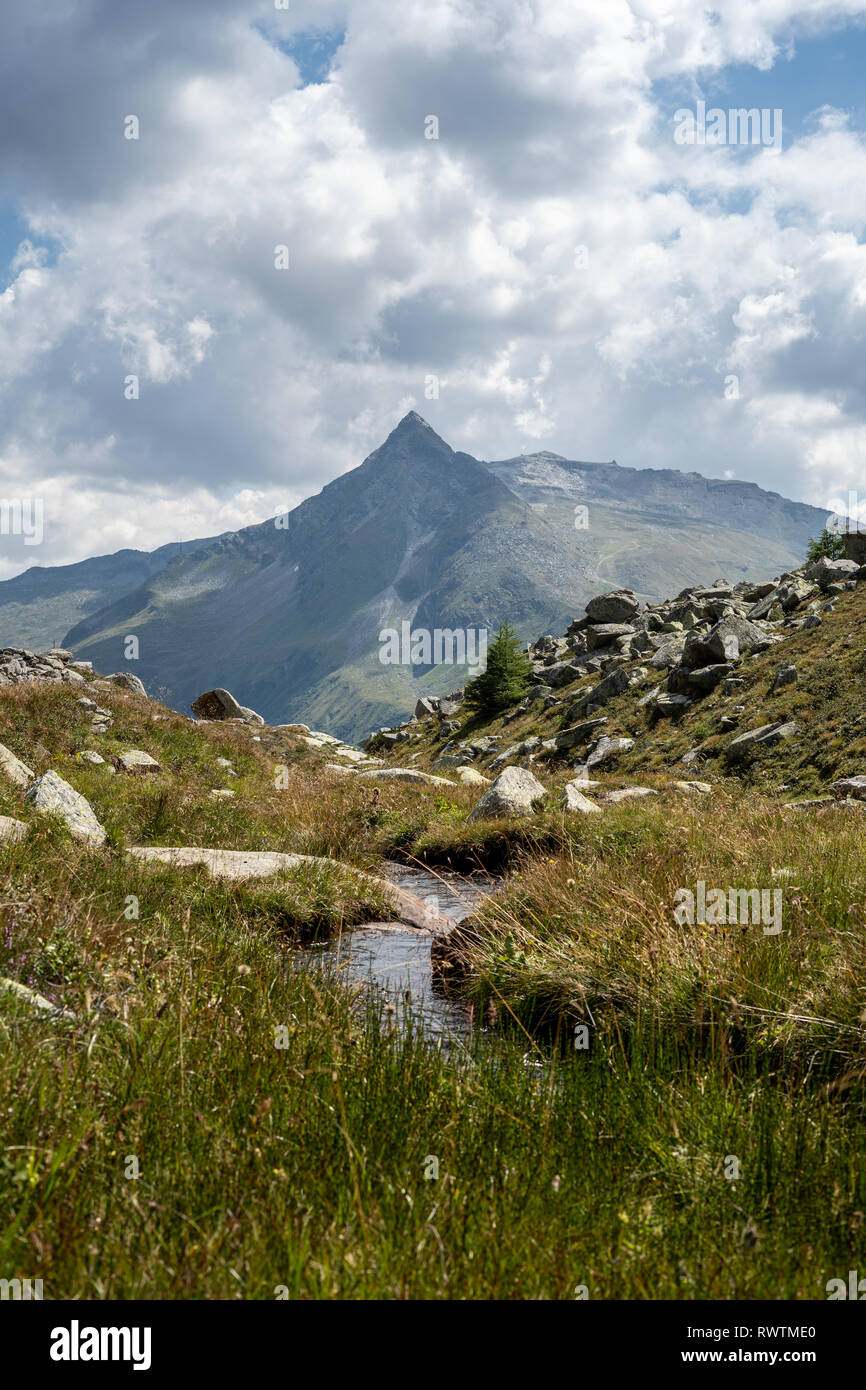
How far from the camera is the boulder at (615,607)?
4712 centimetres

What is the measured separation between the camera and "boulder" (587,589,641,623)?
4712 cm

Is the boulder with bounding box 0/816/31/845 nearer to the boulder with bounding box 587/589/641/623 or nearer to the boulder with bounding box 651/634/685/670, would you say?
the boulder with bounding box 651/634/685/670

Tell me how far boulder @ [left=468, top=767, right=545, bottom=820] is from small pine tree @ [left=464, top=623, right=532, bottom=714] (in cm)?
2610

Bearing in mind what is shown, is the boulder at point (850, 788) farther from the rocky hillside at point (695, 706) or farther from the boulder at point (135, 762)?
the boulder at point (135, 762)

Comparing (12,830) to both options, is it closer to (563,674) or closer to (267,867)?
(267,867)

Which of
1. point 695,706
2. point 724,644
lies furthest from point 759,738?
point 724,644

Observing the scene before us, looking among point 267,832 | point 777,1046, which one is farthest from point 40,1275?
point 267,832

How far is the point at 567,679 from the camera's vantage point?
135 feet

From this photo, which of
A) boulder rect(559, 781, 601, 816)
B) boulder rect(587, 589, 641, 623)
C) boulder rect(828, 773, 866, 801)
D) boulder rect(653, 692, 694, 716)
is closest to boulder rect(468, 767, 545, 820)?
boulder rect(559, 781, 601, 816)

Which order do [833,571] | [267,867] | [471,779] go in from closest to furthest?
[267,867] → [471,779] → [833,571]

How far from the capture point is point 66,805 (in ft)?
35.2

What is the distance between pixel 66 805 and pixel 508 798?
8329 mm
